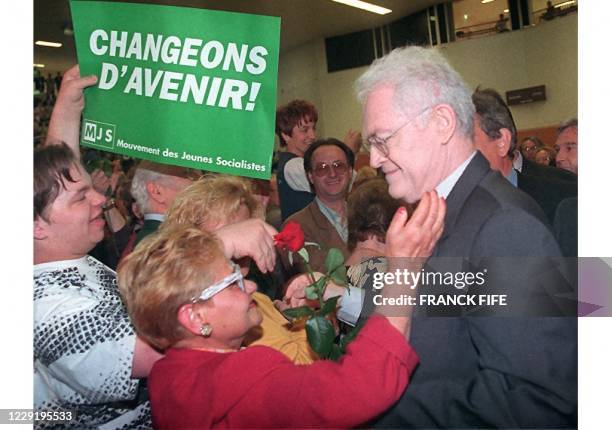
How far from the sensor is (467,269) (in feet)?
5.99

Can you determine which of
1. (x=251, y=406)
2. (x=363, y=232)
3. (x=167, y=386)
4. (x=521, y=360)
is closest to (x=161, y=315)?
(x=167, y=386)

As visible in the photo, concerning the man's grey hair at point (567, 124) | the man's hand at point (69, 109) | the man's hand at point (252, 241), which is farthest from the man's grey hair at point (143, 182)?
the man's grey hair at point (567, 124)

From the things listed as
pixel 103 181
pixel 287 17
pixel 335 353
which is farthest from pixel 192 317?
pixel 287 17

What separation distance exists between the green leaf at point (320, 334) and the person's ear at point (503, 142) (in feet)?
2.17

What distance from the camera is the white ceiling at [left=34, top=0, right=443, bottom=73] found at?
6.61 ft

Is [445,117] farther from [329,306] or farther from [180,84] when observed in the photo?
[180,84]

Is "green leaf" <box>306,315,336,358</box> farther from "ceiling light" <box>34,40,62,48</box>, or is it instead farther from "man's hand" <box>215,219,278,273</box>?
"ceiling light" <box>34,40,62,48</box>

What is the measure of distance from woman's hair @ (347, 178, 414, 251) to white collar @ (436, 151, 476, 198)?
0.12 meters

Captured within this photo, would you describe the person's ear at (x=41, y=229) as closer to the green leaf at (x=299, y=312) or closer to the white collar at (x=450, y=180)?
the green leaf at (x=299, y=312)

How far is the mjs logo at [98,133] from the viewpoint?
6.98 feet

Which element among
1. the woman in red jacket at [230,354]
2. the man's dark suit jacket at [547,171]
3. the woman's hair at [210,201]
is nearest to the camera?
the woman in red jacket at [230,354]

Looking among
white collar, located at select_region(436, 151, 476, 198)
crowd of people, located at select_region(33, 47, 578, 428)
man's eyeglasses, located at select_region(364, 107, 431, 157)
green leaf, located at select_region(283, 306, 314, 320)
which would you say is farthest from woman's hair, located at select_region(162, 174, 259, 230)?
white collar, located at select_region(436, 151, 476, 198)

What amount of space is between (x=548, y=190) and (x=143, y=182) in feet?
4.03

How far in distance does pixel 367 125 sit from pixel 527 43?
49cm
